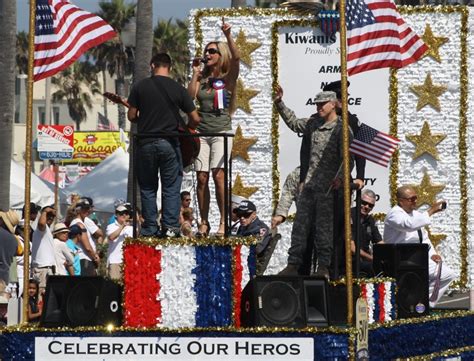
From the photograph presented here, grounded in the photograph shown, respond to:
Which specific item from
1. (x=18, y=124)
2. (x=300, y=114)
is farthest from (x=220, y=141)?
(x=18, y=124)

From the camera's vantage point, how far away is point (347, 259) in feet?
35.4

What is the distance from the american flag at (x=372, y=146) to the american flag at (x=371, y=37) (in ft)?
3.66

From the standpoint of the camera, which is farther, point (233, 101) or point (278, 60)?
point (278, 60)

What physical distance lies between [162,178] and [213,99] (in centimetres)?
164

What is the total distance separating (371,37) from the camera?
11.6 meters

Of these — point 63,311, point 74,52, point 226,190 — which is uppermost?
point 74,52

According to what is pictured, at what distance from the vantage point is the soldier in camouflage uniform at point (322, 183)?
11.8 metres

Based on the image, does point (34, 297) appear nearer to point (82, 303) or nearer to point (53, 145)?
point (82, 303)

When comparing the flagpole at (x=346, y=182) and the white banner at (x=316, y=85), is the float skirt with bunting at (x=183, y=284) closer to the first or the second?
the flagpole at (x=346, y=182)

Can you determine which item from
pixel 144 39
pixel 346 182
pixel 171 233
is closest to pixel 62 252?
pixel 171 233

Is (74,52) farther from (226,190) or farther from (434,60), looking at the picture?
(434,60)

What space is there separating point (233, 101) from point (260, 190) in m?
5.98

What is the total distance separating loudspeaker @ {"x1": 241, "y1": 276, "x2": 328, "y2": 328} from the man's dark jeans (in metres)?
0.90

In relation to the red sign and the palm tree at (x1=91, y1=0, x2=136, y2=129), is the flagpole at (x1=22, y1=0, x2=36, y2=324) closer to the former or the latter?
the red sign
